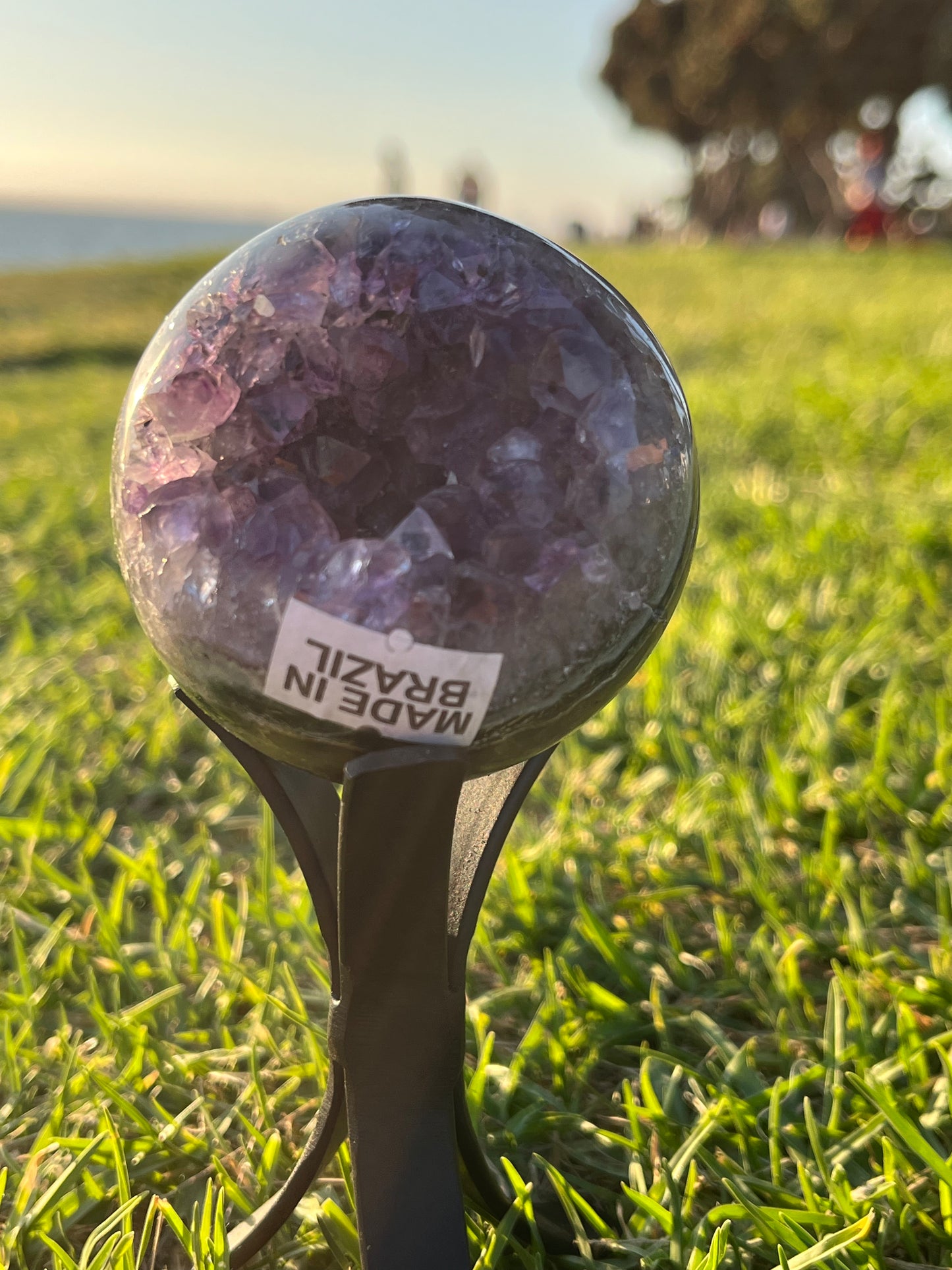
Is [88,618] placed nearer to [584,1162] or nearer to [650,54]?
[584,1162]

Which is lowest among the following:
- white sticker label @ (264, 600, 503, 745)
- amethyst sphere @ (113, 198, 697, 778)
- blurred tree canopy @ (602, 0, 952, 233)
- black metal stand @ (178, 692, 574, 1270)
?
black metal stand @ (178, 692, 574, 1270)

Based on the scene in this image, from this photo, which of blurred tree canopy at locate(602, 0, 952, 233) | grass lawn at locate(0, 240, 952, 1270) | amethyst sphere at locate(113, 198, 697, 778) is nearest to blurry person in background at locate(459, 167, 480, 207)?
blurred tree canopy at locate(602, 0, 952, 233)

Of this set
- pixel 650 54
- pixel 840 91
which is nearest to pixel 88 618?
pixel 840 91

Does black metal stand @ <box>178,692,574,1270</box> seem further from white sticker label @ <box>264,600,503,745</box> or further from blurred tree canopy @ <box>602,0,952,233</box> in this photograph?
blurred tree canopy @ <box>602,0,952,233</box>

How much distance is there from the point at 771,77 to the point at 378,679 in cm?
2360

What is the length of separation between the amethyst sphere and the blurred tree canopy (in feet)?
65.2

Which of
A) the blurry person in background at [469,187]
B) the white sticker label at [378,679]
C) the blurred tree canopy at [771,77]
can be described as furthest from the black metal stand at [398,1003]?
the blurred tree canopy at [771,77]

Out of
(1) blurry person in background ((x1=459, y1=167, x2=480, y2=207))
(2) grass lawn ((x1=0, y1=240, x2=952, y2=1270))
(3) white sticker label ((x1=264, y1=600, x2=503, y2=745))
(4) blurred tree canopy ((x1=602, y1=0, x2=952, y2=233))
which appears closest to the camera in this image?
(3) white sticker label ((x1=264, y1=600, x2=503, y2=745))

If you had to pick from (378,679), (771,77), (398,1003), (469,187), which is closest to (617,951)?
(398,1003)

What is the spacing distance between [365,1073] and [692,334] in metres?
7.00

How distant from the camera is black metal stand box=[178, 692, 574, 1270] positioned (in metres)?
0.81

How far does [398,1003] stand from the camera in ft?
2.87

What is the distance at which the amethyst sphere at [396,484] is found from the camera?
707 millimetres

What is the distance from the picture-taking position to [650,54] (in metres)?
25.9
